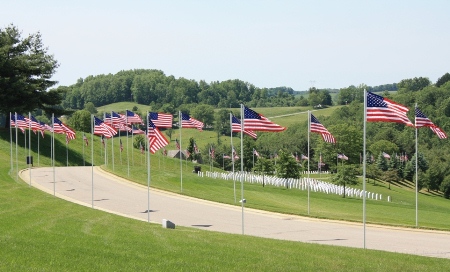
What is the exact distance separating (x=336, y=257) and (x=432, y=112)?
131 metres

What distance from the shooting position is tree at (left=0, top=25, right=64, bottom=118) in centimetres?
5959

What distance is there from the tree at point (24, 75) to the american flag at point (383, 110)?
45.6 metres

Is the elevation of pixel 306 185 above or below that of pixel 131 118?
below

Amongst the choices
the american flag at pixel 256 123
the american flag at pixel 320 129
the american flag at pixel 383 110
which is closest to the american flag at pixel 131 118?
the american flag at pixel 320 129

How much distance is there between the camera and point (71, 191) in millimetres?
38406

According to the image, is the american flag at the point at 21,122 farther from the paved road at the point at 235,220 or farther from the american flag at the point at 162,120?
the american flag at the point at 162,120

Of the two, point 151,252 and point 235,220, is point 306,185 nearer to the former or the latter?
point 235,220

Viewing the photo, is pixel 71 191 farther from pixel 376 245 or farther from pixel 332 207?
pixel 376 245

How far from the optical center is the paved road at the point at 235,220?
22047 millimetres

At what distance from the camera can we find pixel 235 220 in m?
27.9

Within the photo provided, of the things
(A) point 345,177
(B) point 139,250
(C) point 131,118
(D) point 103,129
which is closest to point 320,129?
(B) point 139,250

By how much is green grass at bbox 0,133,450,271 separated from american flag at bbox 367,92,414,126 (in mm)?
4300

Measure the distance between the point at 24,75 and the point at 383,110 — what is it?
163 feet

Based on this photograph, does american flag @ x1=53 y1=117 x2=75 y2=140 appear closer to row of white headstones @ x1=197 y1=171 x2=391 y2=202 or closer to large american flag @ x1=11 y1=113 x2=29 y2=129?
large american flag @ x1=11 y1=113 x2=29 y2=129
